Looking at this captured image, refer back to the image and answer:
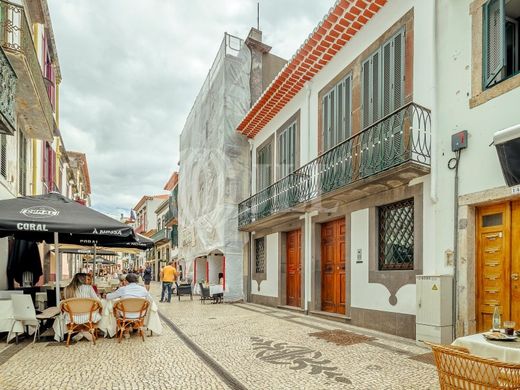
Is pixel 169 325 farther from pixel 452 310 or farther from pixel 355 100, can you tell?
pixel 355 100

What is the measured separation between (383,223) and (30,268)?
26.7ft

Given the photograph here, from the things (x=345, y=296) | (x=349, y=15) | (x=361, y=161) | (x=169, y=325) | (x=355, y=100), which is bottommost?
(x=169, y=325)

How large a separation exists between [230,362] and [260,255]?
9.06m

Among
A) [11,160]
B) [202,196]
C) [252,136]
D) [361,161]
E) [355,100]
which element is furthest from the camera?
[202,196]

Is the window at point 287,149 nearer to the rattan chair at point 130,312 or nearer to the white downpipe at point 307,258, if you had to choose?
the white downpipe at point 307,258

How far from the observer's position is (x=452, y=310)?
5922mm

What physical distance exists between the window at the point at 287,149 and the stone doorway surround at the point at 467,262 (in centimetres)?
603

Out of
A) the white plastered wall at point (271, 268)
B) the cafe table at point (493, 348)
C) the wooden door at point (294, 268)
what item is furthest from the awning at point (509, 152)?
the white plastered wall at point (271, 268)

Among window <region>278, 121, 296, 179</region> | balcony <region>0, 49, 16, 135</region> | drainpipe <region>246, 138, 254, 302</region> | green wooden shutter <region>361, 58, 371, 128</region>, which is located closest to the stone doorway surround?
green wooden shutter <region>361, 58, 371, 128</region>

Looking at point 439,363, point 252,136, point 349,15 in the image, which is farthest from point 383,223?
point 252,136

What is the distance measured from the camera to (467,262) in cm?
583

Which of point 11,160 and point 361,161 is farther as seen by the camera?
point 11,160

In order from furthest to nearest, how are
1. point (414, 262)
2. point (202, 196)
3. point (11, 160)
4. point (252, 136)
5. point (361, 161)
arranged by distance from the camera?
point (202, 196) → point (252, 136) → point (11, 160) → point (361, 161) → point (414, 262)

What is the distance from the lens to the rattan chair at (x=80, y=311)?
634 cm
